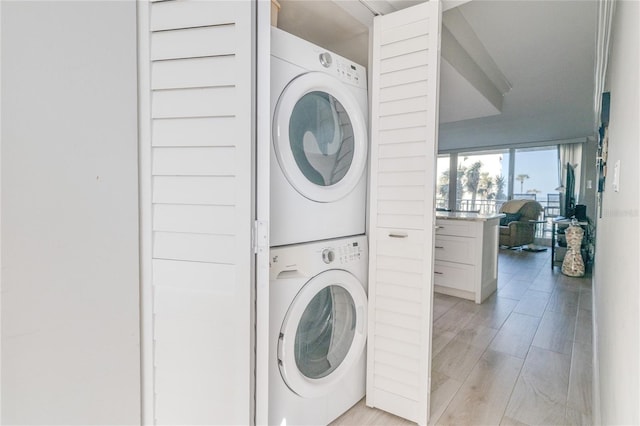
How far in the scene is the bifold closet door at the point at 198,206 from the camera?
0.85 meters

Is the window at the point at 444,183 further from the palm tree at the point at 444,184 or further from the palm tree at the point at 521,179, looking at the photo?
the palm tree at the point at 521,179

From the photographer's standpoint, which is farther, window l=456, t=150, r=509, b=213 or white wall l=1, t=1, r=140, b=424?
window l=456, t=150, r=509, b=213

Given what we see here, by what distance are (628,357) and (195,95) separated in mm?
1179

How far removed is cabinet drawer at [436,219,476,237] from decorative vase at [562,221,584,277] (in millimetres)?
2001

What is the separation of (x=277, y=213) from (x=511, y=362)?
191cm

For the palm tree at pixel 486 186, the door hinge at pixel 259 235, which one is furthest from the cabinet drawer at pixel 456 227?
the palm tree at pixel 486 186

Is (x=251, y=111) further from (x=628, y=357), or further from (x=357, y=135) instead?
(x=628, y=357)

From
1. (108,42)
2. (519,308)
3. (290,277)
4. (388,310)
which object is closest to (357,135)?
(290,277)

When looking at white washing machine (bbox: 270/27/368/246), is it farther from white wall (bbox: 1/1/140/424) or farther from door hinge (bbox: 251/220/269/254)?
white wall (bbox: 1/1/140/424)

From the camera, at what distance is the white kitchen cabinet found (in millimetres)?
3084

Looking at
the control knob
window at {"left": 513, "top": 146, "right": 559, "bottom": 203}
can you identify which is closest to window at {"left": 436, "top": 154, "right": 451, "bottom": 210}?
window at {"left": 513, "top": 146, "right": 559, "bottom": 203}

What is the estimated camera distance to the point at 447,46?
7.38ft

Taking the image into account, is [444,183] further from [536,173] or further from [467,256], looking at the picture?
[467,256]

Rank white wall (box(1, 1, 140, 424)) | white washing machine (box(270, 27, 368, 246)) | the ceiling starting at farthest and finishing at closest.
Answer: the ceiling → white washing machine (box(270, 27, 368, 246)) → white wall (box(1, 1, 140, 424))
